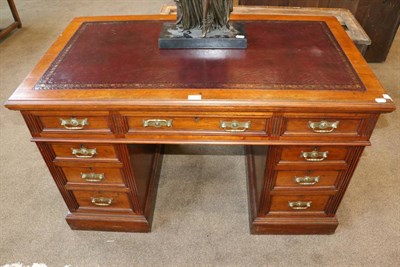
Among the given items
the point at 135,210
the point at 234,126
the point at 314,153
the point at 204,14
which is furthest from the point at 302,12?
the point at 135,210

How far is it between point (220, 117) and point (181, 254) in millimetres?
758

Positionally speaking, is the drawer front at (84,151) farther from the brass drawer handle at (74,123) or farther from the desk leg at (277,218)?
the desk leg at (277,218)

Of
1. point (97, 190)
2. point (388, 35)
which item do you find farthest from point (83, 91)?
point (388, 35)

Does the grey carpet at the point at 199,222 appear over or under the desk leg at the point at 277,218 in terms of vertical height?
under

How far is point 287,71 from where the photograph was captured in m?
1.18

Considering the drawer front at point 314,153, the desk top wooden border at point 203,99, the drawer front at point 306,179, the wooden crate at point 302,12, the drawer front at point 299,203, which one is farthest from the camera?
the wooden crate at point 302,12

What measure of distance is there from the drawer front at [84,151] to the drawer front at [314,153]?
690 millimetres

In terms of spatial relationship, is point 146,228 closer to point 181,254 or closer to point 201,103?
point 181,254

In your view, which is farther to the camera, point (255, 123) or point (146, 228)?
point (146, 228)

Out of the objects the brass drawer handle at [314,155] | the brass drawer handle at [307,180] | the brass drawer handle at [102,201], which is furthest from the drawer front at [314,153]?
the brass drawer handle at [102,201]

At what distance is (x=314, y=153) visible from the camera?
4.03 ft

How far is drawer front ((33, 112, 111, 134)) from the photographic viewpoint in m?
1.10

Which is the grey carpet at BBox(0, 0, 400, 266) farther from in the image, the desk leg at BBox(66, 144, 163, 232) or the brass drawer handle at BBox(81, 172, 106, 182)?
the brass drawer handle at BBox(81, 172, 106, 182)

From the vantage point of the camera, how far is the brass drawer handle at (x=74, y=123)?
112 cm
